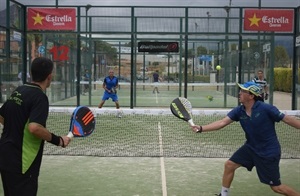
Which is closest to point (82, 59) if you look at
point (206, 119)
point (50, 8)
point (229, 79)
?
point (50, 8)

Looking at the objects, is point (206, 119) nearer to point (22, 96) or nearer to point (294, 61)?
point (294, 61)

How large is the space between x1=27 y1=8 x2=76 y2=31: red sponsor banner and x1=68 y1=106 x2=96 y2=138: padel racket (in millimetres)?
13999

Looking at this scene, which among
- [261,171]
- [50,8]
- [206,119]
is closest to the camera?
[261,171]

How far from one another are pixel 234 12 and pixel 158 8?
3072 millimetres

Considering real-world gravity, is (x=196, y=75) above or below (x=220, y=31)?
below

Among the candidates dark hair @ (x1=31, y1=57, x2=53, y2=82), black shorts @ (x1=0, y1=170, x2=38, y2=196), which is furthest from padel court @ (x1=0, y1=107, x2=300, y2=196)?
dark hair @ (x1=31, y1=57, x2=53, y2=82)

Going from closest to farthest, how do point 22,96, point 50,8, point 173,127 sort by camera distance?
point 22,96 < point 173,127 < point 50,8

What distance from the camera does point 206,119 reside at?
14492mm

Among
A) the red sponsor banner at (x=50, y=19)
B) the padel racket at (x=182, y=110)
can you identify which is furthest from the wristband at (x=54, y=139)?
the red sponsor banner at (x=50, y=19)

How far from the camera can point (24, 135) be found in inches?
153

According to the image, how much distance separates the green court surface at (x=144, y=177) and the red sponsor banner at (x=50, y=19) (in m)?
10.1

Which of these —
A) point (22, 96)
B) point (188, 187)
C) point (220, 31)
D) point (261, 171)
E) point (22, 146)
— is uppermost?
point (220, 31)

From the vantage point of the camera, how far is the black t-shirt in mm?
3836

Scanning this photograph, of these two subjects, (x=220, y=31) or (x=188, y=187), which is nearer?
(x=188, y=187)
